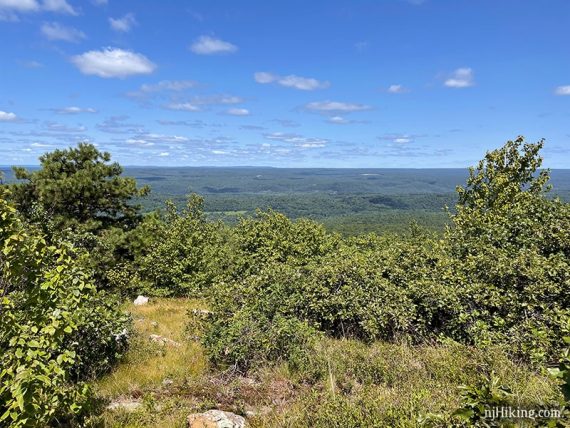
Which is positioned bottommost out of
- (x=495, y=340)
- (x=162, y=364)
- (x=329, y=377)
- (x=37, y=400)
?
(x=162, y=364)

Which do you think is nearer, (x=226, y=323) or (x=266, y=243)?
(x=226, y=323)

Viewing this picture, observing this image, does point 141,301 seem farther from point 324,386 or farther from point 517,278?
point 517,278

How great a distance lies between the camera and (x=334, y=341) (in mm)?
9766

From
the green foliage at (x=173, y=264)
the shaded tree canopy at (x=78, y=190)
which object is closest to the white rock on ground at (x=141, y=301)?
the green foliage at (x=173, y=264)

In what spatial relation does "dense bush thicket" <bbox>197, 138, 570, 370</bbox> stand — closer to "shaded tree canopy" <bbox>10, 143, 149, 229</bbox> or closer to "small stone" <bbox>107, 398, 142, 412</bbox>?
"small stone" <bbox>107, 398, 142, 412</bbox>

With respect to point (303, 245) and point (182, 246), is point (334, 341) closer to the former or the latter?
point (303, 245)

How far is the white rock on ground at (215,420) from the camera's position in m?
6.01

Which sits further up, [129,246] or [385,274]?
[385,274]

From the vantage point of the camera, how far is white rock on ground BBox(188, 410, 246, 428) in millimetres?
6012

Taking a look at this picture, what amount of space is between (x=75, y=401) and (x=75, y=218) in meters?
19.1

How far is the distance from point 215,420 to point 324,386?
2.44 m

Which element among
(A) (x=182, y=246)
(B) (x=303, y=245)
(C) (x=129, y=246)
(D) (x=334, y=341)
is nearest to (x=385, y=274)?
(D) (x=334, y=341)

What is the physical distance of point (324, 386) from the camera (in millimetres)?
7547

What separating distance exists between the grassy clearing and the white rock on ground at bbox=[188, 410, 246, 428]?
0.25 metres
